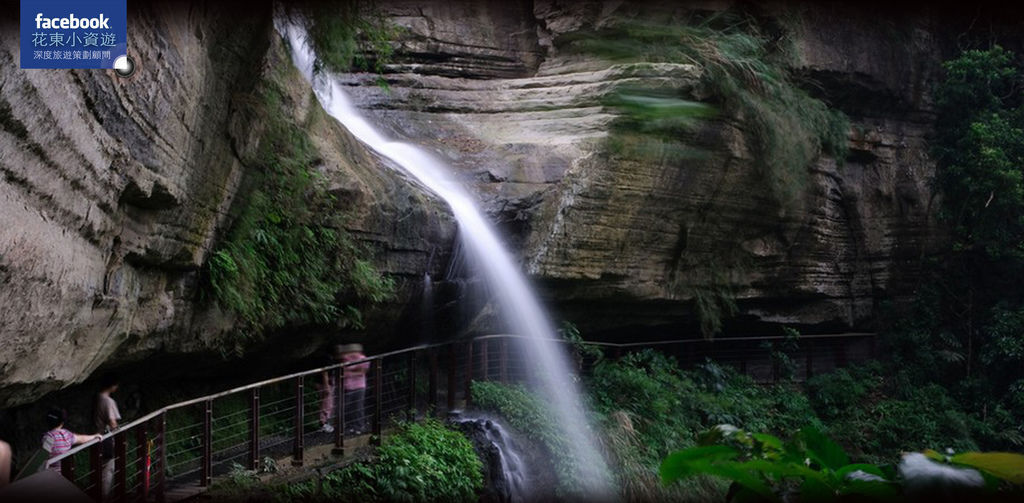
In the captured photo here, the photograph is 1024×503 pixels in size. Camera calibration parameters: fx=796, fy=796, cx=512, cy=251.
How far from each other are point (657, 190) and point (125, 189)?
23.5 feet

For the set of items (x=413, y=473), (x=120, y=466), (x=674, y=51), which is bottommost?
(x=413, y=473)

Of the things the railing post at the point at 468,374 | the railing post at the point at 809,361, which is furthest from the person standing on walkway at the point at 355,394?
the railing post at the point at 809,361

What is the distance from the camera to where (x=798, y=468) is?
99 cm

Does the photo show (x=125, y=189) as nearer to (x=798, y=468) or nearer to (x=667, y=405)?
(x=798, y=468)

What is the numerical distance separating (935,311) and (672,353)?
16.7 ft

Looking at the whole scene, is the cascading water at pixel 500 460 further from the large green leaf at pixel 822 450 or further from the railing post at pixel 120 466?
the large green leaf at pixel 822 450

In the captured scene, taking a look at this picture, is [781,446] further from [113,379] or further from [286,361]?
[286,361]

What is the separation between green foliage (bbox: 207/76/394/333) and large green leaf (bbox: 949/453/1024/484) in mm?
6132

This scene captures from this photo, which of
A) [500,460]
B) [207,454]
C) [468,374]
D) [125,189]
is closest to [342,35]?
[125,189]

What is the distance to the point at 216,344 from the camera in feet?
23.5

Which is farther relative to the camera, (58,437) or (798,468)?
(58,437)

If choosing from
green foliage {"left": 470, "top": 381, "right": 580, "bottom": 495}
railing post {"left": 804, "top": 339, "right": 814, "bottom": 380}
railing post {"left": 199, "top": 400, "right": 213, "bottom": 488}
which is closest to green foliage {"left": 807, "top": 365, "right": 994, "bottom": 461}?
railing post {"left": 804, "top": 339, "right": 814, "bottom": 380}

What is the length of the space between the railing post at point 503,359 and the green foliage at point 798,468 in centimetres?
921

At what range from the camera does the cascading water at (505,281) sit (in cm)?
954
